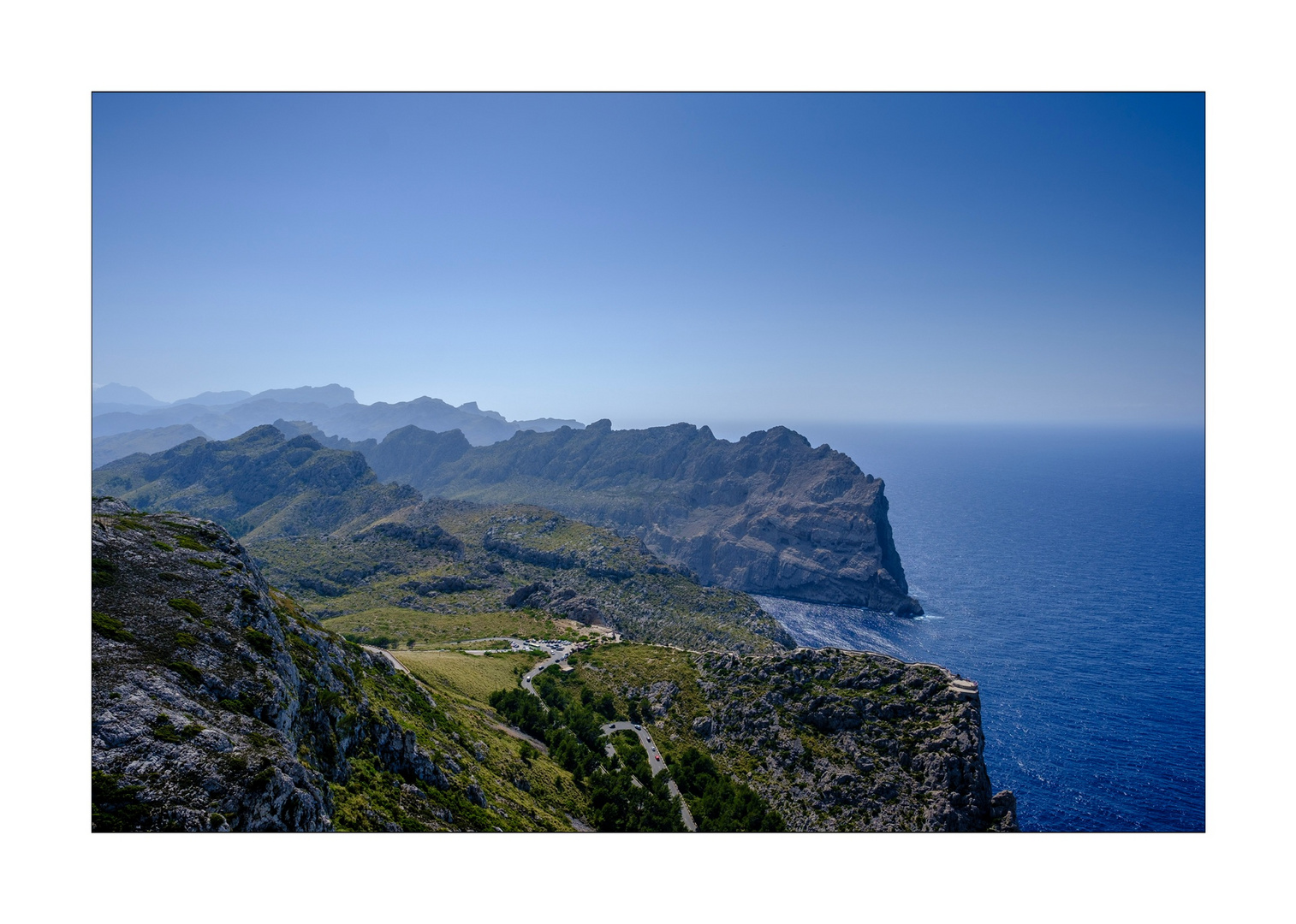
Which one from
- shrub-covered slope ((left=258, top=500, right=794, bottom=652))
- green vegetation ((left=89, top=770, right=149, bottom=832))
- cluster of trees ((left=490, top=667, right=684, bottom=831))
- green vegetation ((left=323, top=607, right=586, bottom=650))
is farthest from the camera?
A: shrub-covered slope ((left=258, top=500, right=794, bottom=652))

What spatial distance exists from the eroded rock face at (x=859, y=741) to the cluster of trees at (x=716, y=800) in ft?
7.46

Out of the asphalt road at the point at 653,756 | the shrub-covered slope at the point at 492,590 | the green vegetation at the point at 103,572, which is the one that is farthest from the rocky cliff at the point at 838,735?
the shrub-covered slope at the point at 492,590

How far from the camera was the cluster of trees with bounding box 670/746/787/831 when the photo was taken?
53.4 m

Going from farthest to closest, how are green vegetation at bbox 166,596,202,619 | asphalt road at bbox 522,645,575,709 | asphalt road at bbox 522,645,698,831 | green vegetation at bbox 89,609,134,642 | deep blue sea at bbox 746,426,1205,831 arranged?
asphalt road at bbox 522,645,575,709 < deep blue sea at bbox 746,426,1205,831 < asphalt road at bbox 522,645,698,831 < green vegetation at bbox 166,596,202,619 < green vegetation at bbox 89,609,134,642

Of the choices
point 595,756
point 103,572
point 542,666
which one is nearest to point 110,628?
point 103,572

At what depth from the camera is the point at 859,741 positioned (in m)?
61.3

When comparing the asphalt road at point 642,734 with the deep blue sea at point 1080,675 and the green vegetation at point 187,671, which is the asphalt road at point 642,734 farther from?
the deep blue sea at point 1080,675

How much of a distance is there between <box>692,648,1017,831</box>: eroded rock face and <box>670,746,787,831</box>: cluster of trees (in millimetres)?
2275

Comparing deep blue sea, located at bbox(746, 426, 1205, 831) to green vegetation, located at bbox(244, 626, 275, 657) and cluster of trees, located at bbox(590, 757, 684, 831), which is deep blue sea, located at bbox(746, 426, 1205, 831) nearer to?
cluster of trees, located at bbox(590, 757, 684, 831)

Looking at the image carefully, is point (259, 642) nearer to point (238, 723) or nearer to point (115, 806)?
point (238, 723)

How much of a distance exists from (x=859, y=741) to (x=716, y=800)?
673 inches

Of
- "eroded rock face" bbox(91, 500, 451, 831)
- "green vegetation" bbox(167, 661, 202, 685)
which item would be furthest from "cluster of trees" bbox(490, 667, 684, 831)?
"green vegetation" bbox(167, 661, 202, 685)

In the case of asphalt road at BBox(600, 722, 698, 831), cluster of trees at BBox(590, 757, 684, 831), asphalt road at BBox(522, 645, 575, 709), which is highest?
cluster of trees at BBox(590, 757, 684, 831)

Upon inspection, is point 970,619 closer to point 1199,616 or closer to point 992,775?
point 1199,616
